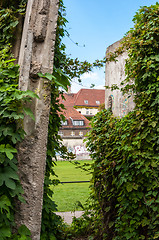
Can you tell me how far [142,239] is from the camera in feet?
10.3

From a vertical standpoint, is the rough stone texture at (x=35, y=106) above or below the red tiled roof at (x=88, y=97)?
below

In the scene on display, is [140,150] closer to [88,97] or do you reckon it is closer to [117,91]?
[117,91]

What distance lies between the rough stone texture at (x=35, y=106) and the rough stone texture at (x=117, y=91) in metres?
2.52

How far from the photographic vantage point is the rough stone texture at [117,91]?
472 centimetres

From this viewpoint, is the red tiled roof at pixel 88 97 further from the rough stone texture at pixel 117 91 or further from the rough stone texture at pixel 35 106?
the rough stone texture at pixel 35 106

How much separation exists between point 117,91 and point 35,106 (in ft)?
10.2

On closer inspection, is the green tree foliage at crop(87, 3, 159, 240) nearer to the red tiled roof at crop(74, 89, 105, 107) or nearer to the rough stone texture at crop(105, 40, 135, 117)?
the rough stone texture at crop(105, 40, 135, 117)

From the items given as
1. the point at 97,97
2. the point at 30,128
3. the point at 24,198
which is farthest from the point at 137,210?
the point at 97,97

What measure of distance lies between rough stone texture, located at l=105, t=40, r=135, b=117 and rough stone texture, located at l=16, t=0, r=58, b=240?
2.52m

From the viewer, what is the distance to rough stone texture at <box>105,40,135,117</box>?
15.5ft

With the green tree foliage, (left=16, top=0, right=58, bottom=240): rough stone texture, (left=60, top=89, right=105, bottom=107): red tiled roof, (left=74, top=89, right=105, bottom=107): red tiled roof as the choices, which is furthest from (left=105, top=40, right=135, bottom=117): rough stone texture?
(left=74, top=89, right=105, bottom=107): red tiled roof

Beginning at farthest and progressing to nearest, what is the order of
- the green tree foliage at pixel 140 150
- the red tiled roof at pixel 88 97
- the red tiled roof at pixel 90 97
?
1. the red tiled roof at pixel 90 97
2. the red tiled roof at pixel 88 97
3. the green tree foliage at pixel 140 150

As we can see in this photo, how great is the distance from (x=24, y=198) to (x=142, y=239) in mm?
1806

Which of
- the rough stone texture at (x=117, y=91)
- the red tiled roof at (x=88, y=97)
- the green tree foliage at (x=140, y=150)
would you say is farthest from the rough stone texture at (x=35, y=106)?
the red tiled roof at (x=88, y=97)
